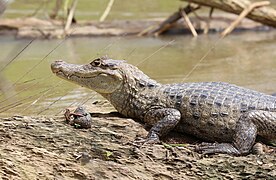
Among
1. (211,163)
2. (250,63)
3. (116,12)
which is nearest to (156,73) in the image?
(250,63)

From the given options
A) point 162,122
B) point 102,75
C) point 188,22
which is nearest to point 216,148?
point 162,122

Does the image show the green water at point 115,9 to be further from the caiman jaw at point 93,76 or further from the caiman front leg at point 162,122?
the caiman front leg at point 162,122

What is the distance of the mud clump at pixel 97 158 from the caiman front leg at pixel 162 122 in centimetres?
18

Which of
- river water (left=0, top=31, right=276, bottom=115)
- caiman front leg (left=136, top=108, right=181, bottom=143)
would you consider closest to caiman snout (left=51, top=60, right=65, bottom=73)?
river water (left=0, top=31, right=276, bottom=115)

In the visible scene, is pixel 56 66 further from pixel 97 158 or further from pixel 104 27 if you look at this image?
pixel 104 27

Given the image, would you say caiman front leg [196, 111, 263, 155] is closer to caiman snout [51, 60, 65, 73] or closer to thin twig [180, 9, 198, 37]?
caiman snout [51, 60, 65, 73]

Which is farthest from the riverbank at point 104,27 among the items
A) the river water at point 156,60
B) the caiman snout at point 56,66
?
the caiman snout at point 56,66

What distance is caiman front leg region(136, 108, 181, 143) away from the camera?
4.09 metres

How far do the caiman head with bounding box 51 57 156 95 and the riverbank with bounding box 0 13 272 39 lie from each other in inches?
241

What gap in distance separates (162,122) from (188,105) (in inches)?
9.9

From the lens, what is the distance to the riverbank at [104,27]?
1085cm

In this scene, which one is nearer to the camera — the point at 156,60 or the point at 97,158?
the point at 97,158

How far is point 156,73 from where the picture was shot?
8.09 m

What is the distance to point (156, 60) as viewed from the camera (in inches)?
357
